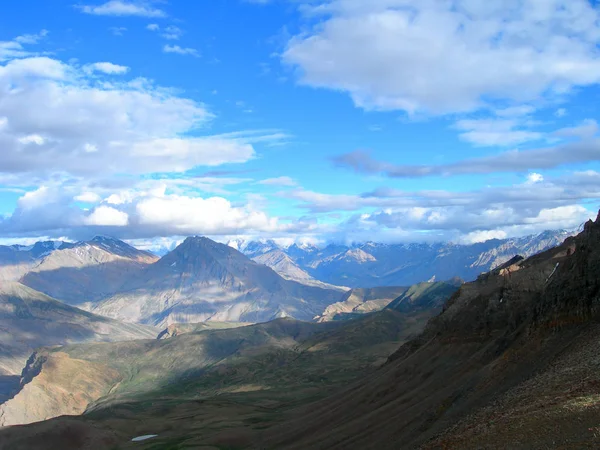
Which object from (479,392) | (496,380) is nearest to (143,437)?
(479,392)

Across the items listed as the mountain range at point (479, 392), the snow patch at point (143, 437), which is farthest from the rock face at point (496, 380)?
the snow patch at point (143, 437)

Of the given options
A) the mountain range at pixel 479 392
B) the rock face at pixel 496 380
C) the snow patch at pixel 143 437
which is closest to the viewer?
the rock face at pixel 496 380

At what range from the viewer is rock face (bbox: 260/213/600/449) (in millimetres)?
49406

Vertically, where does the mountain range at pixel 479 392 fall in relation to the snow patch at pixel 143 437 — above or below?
above

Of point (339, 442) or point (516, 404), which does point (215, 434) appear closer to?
point (339, 442)

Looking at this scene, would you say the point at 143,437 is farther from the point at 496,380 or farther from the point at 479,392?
the point at 496,380

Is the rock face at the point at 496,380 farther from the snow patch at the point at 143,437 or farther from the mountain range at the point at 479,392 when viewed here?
the snow patch at the point at 143,437

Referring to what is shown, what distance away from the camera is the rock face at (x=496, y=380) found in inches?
1945

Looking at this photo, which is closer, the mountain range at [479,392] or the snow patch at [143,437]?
the mountain range at [479,392]

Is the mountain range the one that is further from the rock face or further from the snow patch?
the snow patch

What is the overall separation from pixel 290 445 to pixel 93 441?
8549 centimetres

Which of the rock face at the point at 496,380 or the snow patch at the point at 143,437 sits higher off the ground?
the rock face at the point at 496,380

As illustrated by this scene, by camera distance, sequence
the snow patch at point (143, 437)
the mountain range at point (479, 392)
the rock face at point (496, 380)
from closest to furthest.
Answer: the rock face at point (496, 380)
the mountain range at point (479, 392)
the snow patch at point (143, 437)

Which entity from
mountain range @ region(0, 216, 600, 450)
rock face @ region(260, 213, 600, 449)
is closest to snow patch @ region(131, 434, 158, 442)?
mountain range @ region(0, 216, 600, 450)
